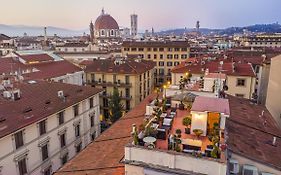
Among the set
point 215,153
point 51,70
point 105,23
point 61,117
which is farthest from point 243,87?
point 105,23

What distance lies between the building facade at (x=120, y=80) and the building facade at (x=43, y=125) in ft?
66.5

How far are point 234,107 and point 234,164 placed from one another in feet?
40.7

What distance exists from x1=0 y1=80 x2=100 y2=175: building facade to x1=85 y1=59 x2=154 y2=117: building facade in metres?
20.3

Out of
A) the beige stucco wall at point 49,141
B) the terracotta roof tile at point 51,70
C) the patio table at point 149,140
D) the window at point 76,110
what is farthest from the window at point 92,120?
the patio table at point 149,140

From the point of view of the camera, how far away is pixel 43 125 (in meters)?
27.3

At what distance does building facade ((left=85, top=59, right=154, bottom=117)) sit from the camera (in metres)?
57.8

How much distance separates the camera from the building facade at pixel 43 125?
77.1ft

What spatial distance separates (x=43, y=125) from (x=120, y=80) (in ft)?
105

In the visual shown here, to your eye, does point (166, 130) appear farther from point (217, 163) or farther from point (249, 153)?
point (249, 153)

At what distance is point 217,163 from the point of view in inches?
487

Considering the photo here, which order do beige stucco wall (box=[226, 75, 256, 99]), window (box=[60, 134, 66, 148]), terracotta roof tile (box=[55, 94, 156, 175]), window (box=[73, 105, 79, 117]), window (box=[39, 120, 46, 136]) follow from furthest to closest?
beige stucco wall (box=[226, 75, 256, 99]) < window (box=[73, 105, 79, 117]) < window (box=[60, 134, 66, 148]) < window (box=[39, 120, 46, 136]) < terracotta roof tile (box=[55, 94, 156, 175])

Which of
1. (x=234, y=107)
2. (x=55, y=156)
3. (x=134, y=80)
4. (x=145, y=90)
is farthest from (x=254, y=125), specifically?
(x=145, y=90)

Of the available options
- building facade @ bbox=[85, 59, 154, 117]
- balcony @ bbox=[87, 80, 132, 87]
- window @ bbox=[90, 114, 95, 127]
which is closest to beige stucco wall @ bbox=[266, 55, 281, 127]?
window @ bbox=[90, 114, 95, 127]

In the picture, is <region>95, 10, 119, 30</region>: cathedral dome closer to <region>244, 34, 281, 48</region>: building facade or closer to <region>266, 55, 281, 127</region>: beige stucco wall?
<region>244, 34, 281, 48</region>: building facade
